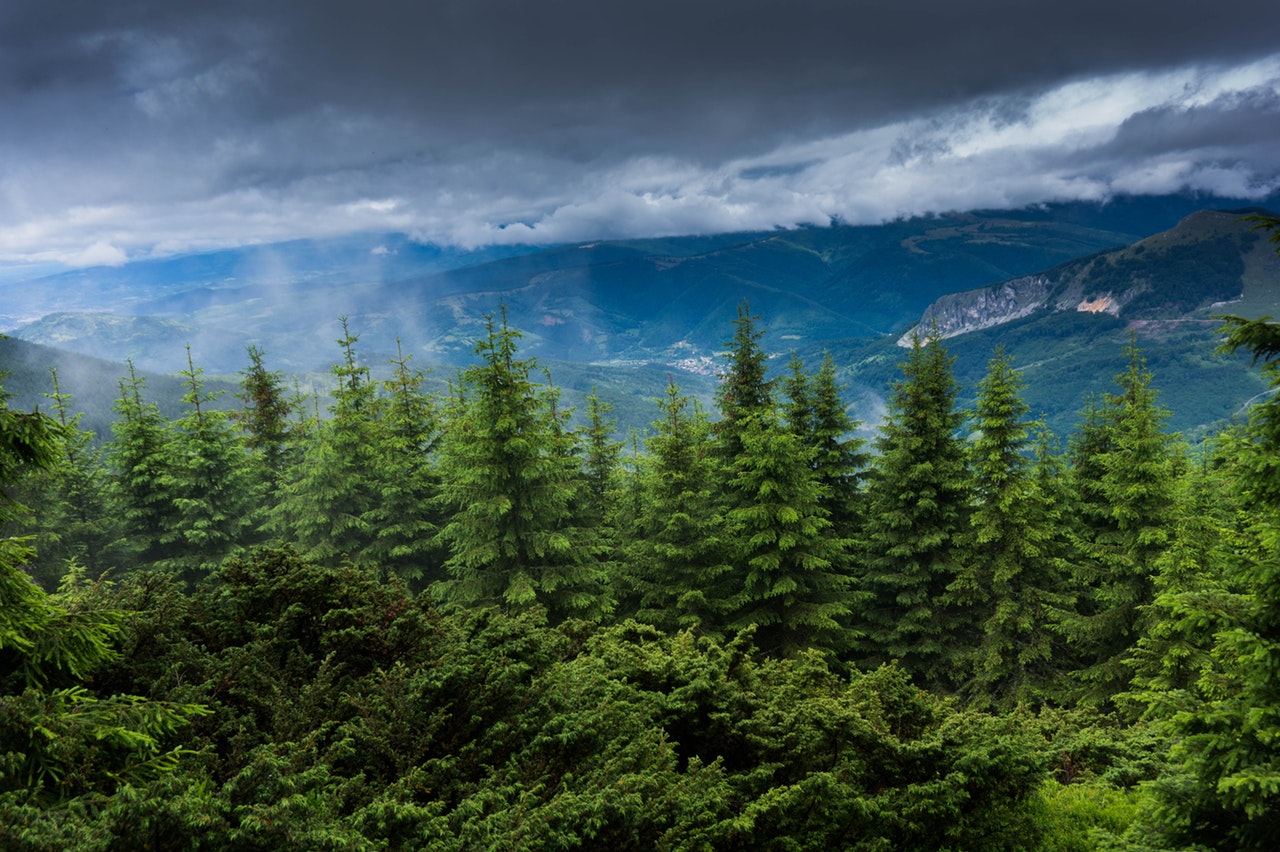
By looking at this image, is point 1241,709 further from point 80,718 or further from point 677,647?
point 80,718

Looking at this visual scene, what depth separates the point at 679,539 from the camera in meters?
19.6

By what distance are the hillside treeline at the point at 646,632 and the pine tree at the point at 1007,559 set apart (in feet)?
0.40

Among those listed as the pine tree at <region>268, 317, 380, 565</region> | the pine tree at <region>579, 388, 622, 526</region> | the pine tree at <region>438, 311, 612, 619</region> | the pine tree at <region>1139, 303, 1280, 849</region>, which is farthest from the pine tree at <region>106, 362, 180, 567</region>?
the pine tree at <region>1139, 303, 1280, 849</region>

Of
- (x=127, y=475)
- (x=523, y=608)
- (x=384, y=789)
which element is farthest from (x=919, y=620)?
(x=127, y=475)

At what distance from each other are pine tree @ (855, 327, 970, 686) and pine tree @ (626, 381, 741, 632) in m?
5.78

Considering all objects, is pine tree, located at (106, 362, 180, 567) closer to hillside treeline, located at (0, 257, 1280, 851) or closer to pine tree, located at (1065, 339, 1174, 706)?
hillside treeline, located at (0, 257, 1280, 851)

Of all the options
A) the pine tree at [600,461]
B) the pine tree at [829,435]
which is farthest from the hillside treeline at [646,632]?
the pine tree at [600,461]

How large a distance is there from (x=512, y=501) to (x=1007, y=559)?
15.4m

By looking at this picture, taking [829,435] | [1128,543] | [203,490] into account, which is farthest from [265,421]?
[1128,543]

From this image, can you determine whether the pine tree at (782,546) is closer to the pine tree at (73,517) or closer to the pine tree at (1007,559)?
the pine tree at (1007,559)

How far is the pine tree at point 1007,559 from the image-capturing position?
19.5 m

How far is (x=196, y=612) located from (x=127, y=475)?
2110 cm

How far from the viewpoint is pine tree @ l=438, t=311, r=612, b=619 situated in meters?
17.7

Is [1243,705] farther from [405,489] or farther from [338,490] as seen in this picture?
[338,490]
